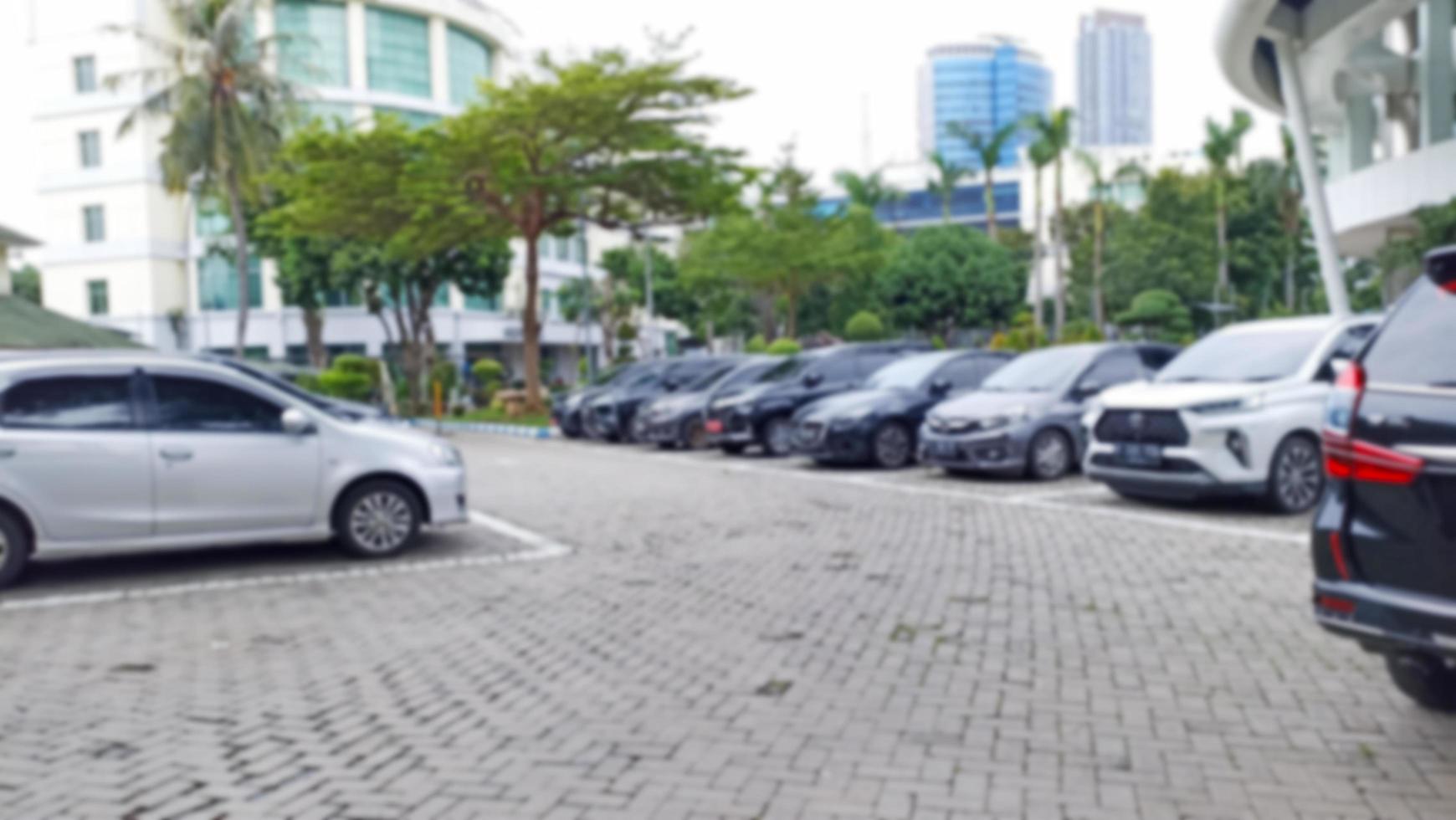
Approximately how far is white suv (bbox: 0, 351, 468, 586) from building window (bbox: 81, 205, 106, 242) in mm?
50881

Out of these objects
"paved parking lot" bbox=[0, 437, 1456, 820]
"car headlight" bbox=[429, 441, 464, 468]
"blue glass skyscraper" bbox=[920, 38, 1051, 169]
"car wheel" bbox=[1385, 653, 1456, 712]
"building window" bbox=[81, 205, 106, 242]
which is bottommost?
"paved parking lot" bbox=[0, 437, 1456, 820]

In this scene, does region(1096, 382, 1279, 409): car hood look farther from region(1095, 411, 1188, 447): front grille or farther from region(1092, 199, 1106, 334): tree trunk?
region(1092, 199, 1106, 334): tree trunk

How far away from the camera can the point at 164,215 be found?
5322 centimetres

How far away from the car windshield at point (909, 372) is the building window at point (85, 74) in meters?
49.5

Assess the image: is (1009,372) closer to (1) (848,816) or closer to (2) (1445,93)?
(1) (848,816)

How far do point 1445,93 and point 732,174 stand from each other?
1646 cm

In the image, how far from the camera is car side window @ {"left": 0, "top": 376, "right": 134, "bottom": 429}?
26.8 ft

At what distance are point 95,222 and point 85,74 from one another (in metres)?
6.65

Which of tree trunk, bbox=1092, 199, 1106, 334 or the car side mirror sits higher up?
tree trunk, bbox=1092, 199, 1106, 334

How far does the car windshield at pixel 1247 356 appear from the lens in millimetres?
10789

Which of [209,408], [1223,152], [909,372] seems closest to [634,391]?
[909,372]

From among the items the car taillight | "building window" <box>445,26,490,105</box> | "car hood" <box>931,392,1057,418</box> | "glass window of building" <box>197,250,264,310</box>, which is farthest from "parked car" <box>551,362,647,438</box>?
"building window" <box>445,26,490,105</box>

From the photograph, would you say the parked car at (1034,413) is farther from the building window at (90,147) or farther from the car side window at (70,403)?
the building window at (90,147)

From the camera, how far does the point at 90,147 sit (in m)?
53.5
